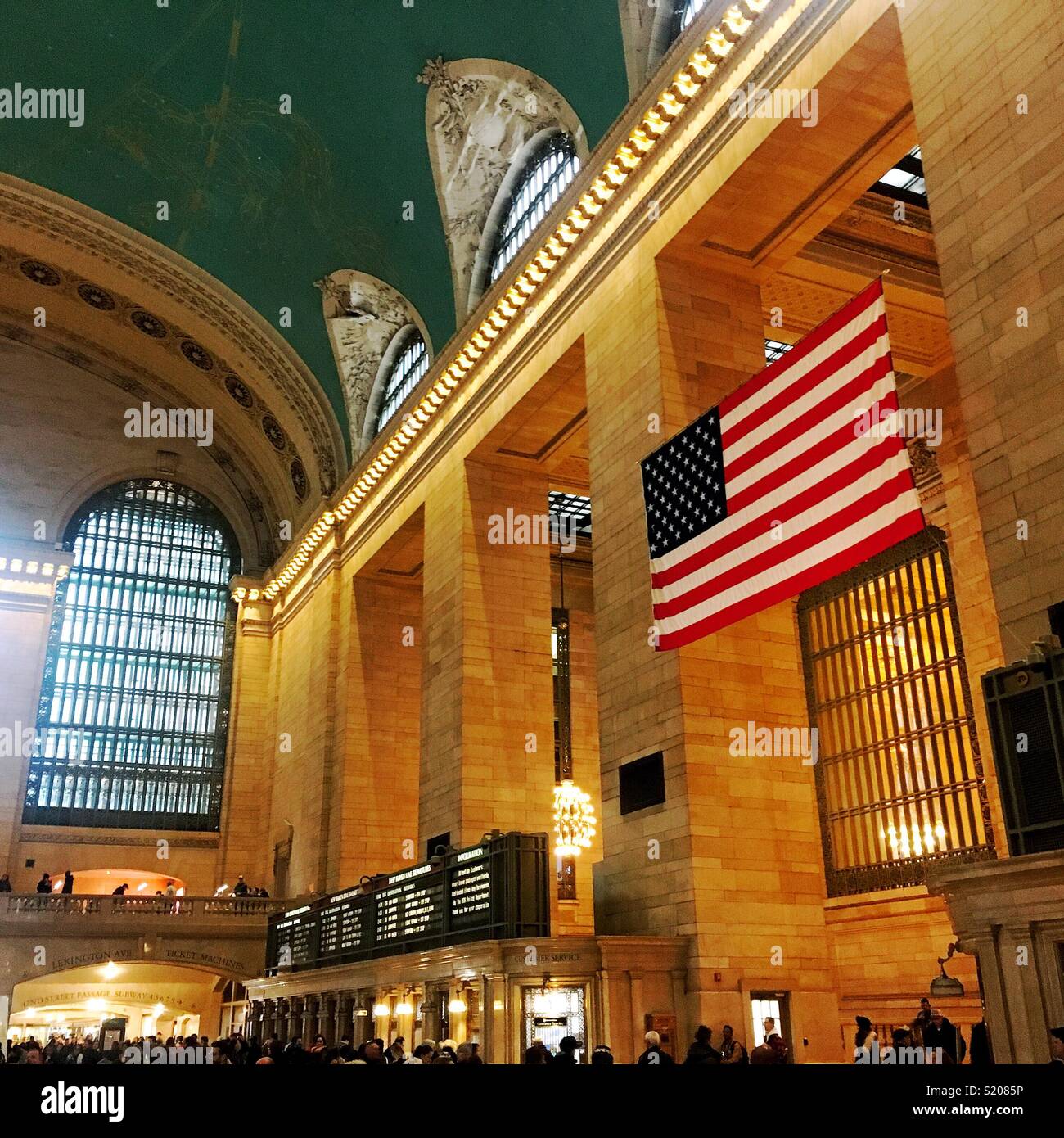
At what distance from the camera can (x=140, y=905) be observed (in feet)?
66.3

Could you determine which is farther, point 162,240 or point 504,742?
point 162,240

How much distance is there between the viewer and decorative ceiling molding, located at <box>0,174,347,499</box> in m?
22.0

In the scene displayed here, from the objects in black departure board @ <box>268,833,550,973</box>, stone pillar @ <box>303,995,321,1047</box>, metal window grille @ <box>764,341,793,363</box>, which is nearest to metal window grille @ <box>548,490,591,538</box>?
metal window grille @ <box>764,341,793,363</box>

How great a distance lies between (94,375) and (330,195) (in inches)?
417

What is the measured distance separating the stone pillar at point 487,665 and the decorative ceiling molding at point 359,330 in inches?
192

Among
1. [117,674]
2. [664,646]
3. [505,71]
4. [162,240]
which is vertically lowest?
[664,646]

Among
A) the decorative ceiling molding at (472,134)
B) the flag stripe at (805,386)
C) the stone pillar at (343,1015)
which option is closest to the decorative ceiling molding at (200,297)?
the decorative ceiling molding at (472,134)

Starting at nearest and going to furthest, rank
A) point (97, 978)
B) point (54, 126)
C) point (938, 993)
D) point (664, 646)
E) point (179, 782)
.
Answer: point (938, 993), point (664, 646), point (54, 126), point (97, 978), point (179, 782)

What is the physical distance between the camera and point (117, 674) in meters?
26.2

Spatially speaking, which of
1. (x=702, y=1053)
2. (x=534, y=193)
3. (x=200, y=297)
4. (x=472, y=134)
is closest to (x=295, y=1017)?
(x=702, y=1053)

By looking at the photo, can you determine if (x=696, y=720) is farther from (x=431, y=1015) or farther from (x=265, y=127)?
(x=265, y=127)

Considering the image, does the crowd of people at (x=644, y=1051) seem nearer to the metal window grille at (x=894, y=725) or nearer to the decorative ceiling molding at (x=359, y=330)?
the metal window grille at (x=894, y=725)
